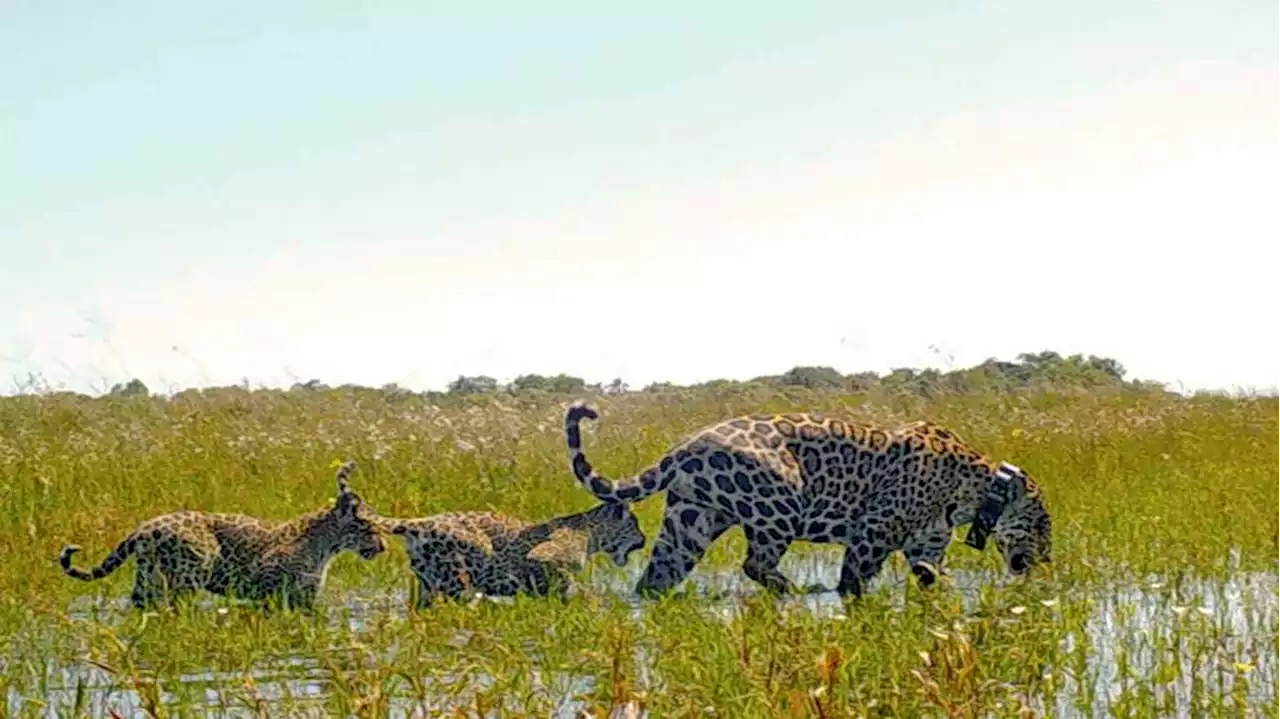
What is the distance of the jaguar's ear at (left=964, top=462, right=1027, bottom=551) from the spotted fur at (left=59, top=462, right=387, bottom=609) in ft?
12.8

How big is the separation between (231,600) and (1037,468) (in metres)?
8.65

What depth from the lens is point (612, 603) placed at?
29.2 feet

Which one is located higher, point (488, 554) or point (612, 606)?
point (488, 554)

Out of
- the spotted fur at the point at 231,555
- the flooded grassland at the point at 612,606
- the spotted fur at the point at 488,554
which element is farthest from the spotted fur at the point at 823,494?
the spotted fur at the point at 231,555

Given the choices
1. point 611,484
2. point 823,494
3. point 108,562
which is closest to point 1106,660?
point 823,494

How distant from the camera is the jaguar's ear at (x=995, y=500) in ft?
34.9

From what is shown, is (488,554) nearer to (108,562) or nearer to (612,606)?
(612,606)

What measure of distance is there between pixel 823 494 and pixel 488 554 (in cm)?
214

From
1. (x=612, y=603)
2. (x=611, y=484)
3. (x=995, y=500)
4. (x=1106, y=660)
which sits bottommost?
(x=1106, y=660)

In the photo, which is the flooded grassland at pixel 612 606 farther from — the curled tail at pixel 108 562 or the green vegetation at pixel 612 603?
the curled tail at pixel 108 562

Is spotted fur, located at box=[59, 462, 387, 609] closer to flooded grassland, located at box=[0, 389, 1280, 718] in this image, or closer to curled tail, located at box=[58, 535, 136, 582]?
curled tail, located at box=[58, 535, 136, 582]

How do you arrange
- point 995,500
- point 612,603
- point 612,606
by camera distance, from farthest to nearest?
1. point 995,500
2. point 612,603
3. point 612,606

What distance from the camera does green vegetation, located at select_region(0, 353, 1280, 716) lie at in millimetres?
5766

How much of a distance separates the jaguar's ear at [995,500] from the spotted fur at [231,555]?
3.92m
